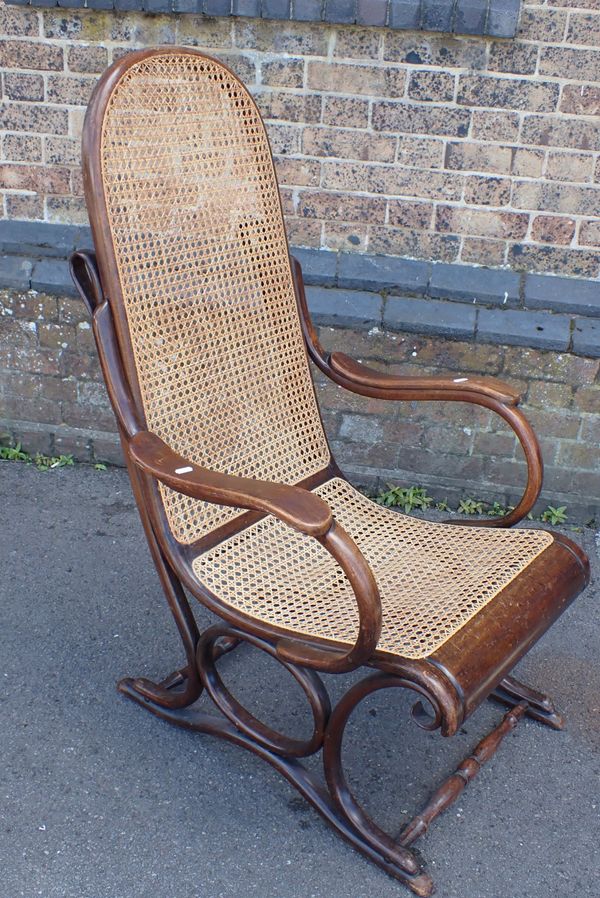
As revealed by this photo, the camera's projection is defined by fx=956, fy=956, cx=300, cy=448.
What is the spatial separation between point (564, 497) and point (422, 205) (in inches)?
43.6

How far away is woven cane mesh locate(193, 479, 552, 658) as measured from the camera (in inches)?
75.7

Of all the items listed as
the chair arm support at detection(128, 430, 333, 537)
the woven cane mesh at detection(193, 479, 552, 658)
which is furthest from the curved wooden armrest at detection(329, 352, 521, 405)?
the chair arm support at detection(128, 430, 333, 537)

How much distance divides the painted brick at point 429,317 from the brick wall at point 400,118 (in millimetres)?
174

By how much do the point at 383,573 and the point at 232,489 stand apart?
566 millimetres

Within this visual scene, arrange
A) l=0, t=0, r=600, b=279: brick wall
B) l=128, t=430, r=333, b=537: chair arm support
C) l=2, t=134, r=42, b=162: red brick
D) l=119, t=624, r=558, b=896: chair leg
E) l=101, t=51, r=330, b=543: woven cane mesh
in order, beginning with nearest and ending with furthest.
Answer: l=128, t=430, r=333, b=537: chair arm support, l=119, t=624, r=558, b=896: chair leg, l=101, t=51, r=330, b=543: woven cane mesh, l=0, t=0, r=600, b=279: brick wall, l=2, t=134, r=42, b=162: red brick

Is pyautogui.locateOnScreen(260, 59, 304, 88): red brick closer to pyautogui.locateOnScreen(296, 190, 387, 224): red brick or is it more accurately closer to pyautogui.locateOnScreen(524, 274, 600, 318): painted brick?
pyautogui.locateOnScreen(296, 190, 387, 224): red brick

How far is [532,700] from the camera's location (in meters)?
2.40

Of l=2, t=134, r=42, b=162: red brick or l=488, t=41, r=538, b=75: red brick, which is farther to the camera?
l=2, t=134, r=42, b=162: red brick

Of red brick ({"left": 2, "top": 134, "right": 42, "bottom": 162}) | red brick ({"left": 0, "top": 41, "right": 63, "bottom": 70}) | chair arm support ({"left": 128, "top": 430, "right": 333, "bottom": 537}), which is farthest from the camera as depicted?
red brick ({"left": 2, "top": 134, "right": 42, "bottom": 162})

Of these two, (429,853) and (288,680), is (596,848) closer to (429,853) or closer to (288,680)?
(429,853)

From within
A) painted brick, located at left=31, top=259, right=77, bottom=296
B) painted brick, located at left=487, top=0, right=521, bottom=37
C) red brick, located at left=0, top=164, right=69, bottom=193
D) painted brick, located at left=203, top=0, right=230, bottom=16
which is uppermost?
painted brick, located at left=487, top=0, right=521, bottom=37

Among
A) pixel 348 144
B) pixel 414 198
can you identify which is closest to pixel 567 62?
pixel 414 198

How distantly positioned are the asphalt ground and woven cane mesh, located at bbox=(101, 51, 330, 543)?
0.55 metres

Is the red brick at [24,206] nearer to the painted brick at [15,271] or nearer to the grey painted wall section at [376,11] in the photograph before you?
the painted brick at [15,271]
